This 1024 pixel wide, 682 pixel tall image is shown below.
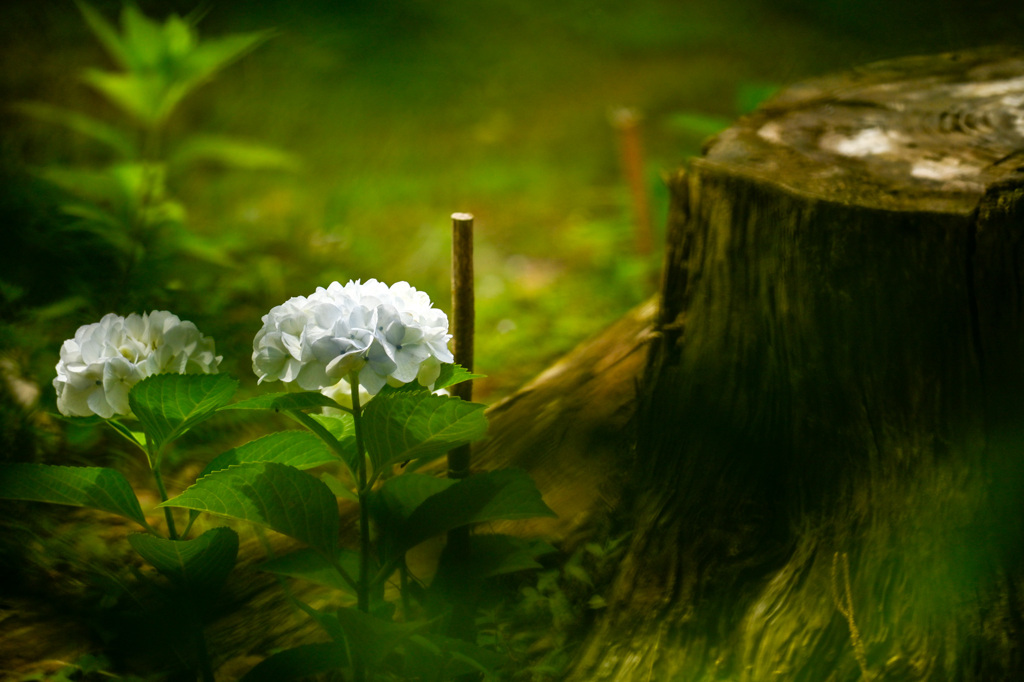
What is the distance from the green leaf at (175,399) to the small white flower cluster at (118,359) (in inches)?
1.5

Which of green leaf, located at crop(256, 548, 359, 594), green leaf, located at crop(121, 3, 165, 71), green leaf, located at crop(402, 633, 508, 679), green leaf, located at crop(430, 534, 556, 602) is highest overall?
green leaf, located at crop(121, 3, 165, 71)

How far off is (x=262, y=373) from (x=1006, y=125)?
146cm

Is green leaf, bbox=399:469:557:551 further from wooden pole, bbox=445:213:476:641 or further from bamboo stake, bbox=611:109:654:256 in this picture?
bamboo stake, bbox=611:109:654:256

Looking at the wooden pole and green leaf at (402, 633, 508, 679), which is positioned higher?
the wooden pole

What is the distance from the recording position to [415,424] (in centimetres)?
96

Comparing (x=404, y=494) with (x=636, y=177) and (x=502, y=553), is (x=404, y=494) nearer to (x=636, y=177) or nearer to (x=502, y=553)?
(x=502, y=553)

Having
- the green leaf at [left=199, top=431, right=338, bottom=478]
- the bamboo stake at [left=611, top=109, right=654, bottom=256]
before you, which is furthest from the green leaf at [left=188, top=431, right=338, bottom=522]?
the bamboo stake at [left=611, top=109, right=654, bottom=256]

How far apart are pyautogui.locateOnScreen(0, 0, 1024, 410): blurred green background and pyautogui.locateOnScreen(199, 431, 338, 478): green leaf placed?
54cm

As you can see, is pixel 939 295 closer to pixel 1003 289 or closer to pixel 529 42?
pixel 1003 289

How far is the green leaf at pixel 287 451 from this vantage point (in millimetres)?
1079

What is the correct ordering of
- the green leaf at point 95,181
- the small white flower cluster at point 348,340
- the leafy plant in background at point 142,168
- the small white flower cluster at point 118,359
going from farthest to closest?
the green leaf at point 95,181
the leafy plant in background at point 142,168
the small white flower cluster at point 118,359
the small white flower cluster at point 348,340

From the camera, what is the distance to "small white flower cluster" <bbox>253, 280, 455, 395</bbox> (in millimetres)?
905

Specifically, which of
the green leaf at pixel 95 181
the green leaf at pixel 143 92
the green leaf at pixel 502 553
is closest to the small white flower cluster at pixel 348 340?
Answer: the green leaf at pixel 502 553

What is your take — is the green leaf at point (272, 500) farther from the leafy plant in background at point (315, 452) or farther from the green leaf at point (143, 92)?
the green leaf at point (143, 92)
